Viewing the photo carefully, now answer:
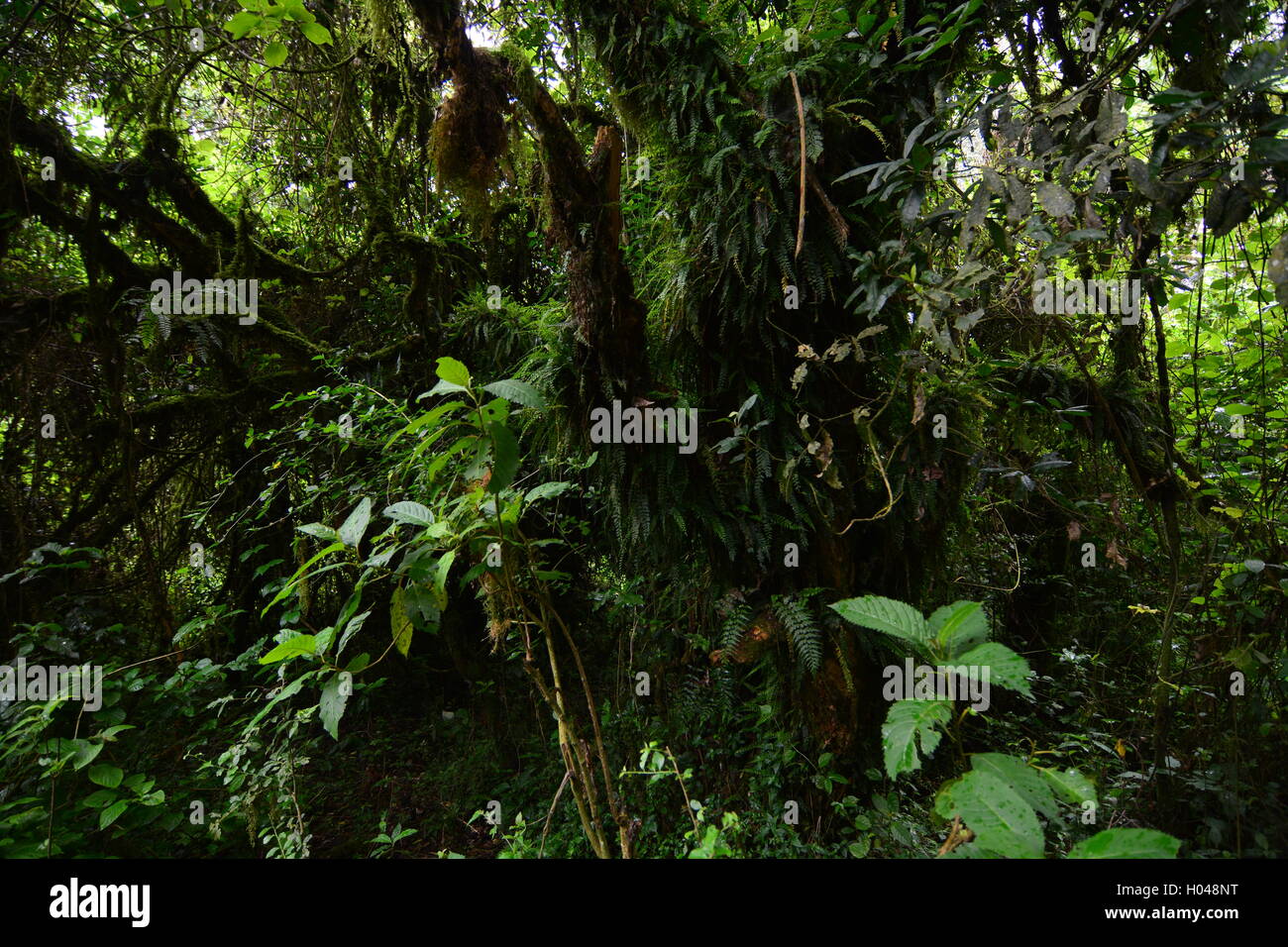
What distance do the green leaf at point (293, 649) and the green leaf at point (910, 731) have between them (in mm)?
1339

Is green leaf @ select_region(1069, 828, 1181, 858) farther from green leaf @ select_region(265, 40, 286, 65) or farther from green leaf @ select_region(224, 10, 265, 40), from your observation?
green leaf @ select_region(265, 40, 286, 65)

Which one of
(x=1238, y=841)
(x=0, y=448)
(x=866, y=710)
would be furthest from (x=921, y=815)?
(x=0, y=448)

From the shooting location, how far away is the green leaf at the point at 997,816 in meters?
0.91

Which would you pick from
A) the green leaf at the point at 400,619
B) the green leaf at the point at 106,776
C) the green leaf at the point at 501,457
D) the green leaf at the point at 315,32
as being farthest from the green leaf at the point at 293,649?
the green leaf at the point at 315,32

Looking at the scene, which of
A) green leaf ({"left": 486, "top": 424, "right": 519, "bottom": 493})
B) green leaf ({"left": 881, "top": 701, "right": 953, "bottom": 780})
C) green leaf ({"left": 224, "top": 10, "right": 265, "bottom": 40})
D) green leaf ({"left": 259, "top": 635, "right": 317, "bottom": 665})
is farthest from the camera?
green leaf ({"left": 224, "top": 10, "right": 265, "bottom": 40})

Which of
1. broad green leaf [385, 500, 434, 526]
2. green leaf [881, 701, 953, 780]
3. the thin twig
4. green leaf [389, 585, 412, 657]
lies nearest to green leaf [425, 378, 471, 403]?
broad green leaf [385, 500, 434, 526]

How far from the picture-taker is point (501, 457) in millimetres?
1512

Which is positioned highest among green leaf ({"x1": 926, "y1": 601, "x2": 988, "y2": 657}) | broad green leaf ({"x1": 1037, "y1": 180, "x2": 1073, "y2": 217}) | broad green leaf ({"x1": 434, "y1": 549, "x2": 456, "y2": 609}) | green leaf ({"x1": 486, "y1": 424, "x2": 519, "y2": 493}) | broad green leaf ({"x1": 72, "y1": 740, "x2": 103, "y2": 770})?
broad green leaf ({"x1": 1037, "y1": 180, "x2": 1073, "y2": 217})

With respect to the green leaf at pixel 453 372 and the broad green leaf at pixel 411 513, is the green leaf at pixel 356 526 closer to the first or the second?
the broad green leaf at pixel 411 513

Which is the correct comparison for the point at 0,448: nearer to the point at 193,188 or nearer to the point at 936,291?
the point at 193,188

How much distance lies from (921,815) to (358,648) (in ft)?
12.4

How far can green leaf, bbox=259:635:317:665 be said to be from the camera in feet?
4.54

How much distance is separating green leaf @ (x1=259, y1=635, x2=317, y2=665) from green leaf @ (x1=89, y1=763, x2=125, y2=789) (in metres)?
1.62
